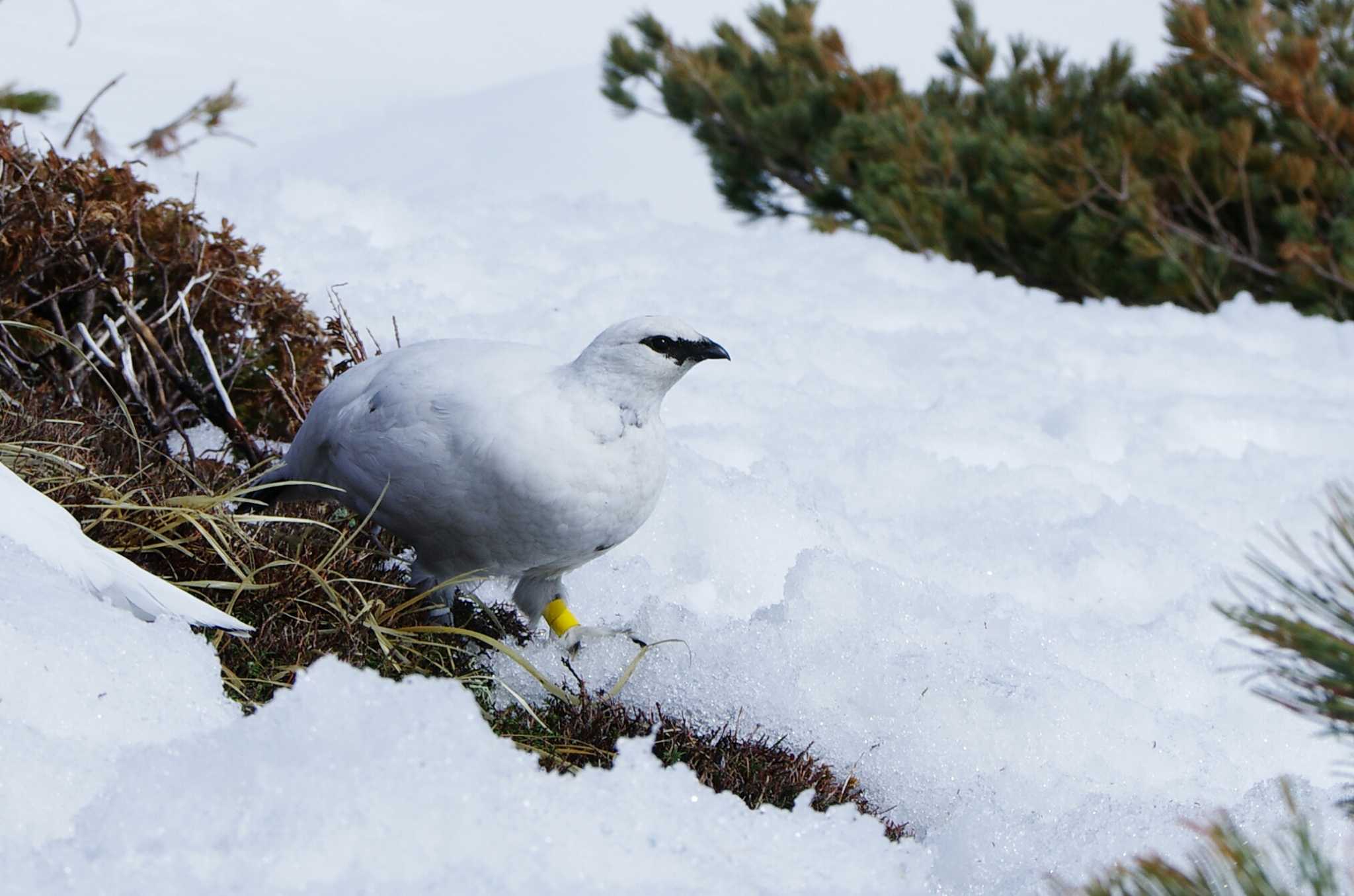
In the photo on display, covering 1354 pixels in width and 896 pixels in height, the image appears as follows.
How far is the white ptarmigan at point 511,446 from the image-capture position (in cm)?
231

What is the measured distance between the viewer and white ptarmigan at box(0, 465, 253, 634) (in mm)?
2018

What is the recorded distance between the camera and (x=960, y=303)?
6734 millimetres

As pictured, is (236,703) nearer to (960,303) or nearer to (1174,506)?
(1174,506)

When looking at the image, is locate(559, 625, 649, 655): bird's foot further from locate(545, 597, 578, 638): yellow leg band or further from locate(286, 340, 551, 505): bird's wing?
locate(286, 340, 551, 505): bird's wing

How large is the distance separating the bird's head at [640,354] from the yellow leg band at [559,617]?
0.54m

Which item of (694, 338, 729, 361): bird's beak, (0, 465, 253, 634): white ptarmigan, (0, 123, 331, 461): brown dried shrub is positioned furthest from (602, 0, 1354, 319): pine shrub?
(0, 465, 253, 634): white ptarmigan

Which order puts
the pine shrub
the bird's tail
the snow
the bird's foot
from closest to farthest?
1. the snow
2. the bird's foot
3. the bird's tail
4. the pine shrub

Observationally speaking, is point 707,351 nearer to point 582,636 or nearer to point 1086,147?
point 582,636

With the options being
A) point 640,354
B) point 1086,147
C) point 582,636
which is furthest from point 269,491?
point 1086,147

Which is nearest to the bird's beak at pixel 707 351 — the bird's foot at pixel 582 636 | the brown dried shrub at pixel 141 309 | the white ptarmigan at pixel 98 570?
the bird's foot at pixel 582 636

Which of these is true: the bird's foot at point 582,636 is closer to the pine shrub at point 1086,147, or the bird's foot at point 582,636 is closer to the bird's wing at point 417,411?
the bird's wing at point 417,411

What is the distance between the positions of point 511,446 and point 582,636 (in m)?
0.56

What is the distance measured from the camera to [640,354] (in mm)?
2445

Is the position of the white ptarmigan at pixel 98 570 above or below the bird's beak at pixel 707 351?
below
